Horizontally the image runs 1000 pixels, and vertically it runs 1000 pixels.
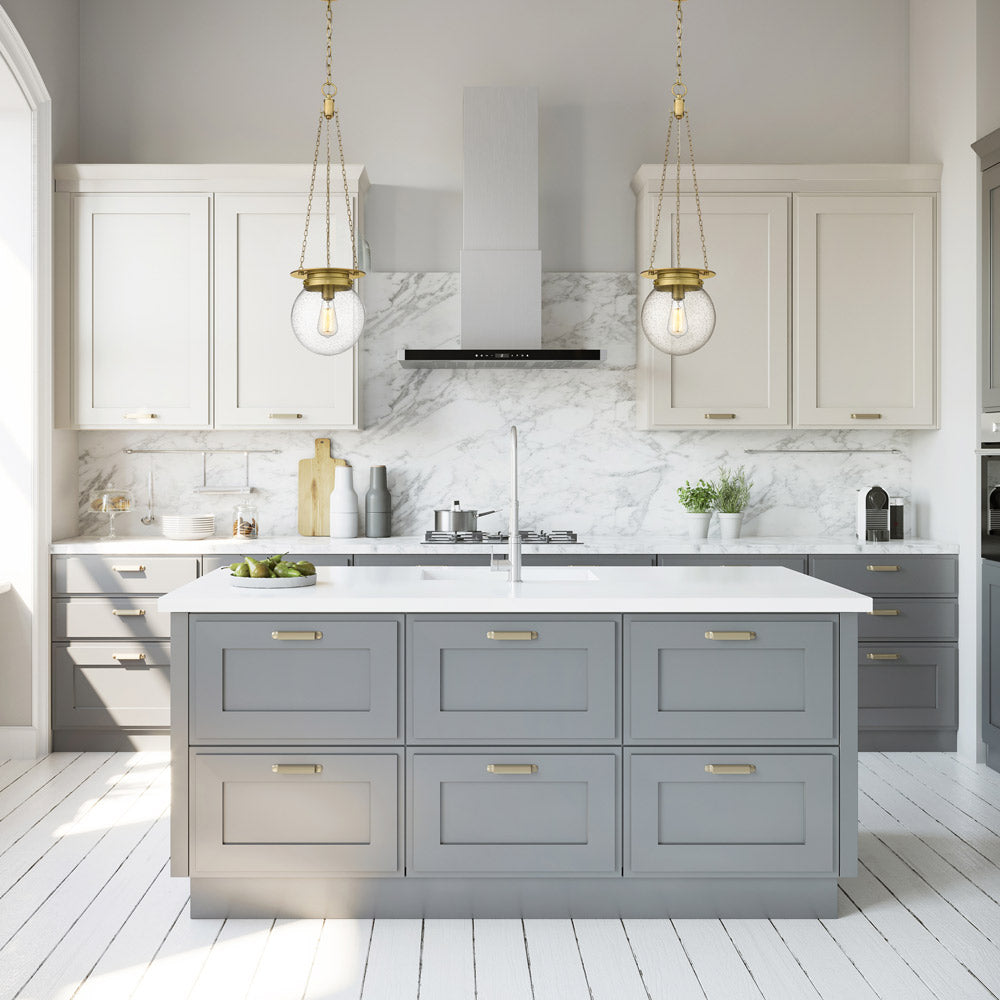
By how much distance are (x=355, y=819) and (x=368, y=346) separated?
2.79 metres

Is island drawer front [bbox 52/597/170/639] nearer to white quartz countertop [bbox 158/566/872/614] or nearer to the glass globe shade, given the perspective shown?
white quartz countertop [bbox 158/566/872/614]

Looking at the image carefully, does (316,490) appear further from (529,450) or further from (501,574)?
(501,574)

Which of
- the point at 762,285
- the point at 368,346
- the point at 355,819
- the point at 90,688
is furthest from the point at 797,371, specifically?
the point at 90,688

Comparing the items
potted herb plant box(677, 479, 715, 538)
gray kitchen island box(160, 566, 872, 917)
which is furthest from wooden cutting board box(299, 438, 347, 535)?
gray kitchen island box(160, 566, 872, 917)

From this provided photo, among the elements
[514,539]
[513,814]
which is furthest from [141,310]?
[513,814]

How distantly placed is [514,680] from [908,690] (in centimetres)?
247

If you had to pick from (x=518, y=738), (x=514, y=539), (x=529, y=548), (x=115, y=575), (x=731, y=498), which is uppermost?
(x=731, y=498)

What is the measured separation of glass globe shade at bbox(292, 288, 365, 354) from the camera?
2.98m

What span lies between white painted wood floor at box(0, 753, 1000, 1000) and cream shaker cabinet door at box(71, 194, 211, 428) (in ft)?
6.61

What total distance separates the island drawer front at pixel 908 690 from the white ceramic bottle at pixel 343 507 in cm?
241

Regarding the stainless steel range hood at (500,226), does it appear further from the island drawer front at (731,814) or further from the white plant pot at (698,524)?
the island drawer front at (731,814)

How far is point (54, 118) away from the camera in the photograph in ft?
15.0

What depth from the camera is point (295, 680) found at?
9.02 ft

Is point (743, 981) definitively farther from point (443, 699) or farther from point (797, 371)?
point (797, 371)
